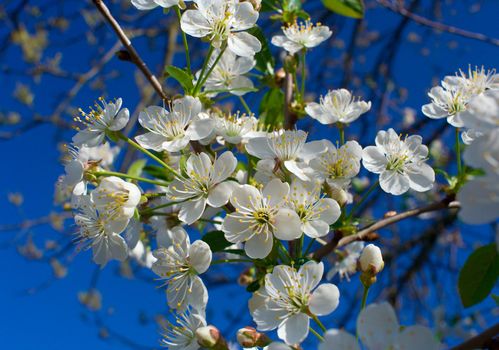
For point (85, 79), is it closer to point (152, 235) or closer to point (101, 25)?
point (101, 25)

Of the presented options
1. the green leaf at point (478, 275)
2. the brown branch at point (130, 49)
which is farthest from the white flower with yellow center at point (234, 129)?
the green leaf at point (478, 275)

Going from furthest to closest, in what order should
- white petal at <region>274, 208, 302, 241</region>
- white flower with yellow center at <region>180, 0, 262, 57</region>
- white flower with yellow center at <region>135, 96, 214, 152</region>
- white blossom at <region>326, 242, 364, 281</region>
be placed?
white blossom at <region>326, 242, 364, 281</region>
white flower with yellow center at <region>180, 0, 262, 57</region>
white flower with yellow center at <region>135, 96, 214, 152</region>
white petal at <region>274, 208, 302, 241</region>

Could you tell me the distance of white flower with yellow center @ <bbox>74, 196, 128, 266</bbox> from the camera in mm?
1051

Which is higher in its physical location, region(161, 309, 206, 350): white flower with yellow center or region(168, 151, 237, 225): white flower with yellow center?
region(168, 151, 237, 225): white flower with yellow center

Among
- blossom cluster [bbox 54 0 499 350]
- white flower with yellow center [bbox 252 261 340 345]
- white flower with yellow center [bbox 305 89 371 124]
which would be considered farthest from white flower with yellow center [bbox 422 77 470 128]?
white flower with yellow center [bbox 252 261 340 345]

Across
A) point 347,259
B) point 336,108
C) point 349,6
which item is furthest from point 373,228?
point 349,6

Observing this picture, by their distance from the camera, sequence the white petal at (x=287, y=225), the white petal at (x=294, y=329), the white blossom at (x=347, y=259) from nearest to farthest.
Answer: the white petal at (x=294, y=329) → the white petal at (x=287, y=225) → the white blossom at (x=347, y=259)

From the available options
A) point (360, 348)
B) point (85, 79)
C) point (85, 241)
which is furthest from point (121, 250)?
point (85, 79)

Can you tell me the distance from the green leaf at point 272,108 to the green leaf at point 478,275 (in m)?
0.60

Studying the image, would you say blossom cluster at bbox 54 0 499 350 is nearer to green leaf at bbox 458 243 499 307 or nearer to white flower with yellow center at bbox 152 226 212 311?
white flower with yellow center at bbox 152 226 212 311

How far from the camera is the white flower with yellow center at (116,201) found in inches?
39.9

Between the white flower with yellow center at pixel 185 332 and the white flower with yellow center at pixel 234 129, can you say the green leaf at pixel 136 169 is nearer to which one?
the white flower with yellow center at pixel 234 129

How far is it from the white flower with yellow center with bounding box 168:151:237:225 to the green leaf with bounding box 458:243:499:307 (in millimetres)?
477

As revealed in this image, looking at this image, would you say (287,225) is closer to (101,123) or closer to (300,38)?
(101,123)
